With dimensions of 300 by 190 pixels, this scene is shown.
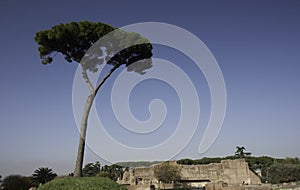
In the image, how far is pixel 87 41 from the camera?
15.2m

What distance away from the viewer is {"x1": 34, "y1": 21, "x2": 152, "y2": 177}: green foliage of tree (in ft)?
48.6

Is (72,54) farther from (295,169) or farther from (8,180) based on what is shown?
(295,169)

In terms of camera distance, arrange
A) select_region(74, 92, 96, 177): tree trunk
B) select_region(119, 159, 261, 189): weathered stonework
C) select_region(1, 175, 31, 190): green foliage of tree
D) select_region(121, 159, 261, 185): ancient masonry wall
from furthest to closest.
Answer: select_region(119, 159, 261, 189): weathered stonework < select_region(121, 159, 261, 185): ancient masonry wall < select_region(1, 175, 31, 190): green foliage of tree < select_region(74, 92, 96, 177): tree trunk

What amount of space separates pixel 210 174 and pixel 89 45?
114 ft

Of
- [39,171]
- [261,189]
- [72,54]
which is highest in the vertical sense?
[72,54]

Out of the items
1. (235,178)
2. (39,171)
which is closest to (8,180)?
(39,171)

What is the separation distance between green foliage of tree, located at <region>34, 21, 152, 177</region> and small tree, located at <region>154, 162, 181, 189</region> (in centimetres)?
2879

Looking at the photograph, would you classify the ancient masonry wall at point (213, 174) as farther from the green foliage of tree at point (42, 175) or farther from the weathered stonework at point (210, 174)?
the green foliage of tree at point (42, 175)

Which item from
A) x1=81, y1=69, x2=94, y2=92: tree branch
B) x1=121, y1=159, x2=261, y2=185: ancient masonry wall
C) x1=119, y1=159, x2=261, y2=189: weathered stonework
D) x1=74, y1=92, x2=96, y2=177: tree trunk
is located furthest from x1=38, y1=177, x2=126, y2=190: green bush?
x1=119, y1=159, x2=261, y2=189: weathered stonework

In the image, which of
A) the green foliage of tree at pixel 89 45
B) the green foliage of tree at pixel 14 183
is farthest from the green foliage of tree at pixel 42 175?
the green foliage of tree at pixel 89 45

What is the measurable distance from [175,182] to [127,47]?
31.2 meters

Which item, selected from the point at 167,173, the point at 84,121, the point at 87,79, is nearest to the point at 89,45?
the point at 87,79

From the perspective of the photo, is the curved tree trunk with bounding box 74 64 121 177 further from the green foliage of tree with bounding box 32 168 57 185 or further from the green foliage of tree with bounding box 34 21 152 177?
the green foliage of tree with bounding box 32 168 57 185

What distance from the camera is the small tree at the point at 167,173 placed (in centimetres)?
4169
